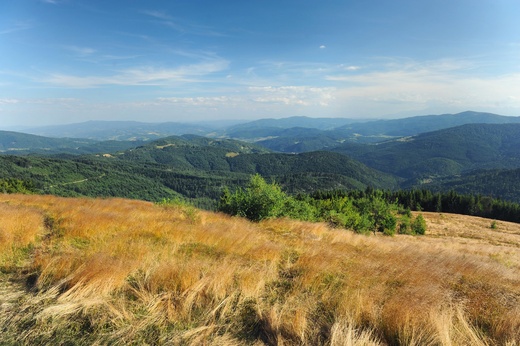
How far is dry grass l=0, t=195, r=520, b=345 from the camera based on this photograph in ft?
11.6

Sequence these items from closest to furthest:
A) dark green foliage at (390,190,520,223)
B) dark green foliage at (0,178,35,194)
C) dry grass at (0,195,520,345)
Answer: dry grass at (0,195,520,345)
dark green foliage at (0,178,35,194)
dark green foliage at (390,190,520,223)

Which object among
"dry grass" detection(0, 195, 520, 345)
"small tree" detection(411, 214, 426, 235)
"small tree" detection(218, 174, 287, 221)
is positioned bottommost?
"small tree" detection(411, 214, 426, 235)

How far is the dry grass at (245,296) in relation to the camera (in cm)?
354

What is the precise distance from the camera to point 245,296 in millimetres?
4500

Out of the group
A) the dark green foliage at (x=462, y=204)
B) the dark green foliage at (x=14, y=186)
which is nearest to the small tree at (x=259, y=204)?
the dark green foliage at (x=14, y=186)

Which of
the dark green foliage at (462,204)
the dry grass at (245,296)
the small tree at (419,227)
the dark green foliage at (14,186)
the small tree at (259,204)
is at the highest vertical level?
the dry grass at (245,296)

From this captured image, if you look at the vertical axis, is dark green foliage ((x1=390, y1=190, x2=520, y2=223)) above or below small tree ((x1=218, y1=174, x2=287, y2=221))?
below

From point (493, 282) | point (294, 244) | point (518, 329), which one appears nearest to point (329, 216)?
point (294, 244)

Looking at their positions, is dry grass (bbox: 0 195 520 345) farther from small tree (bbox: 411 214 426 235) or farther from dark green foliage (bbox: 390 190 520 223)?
dark green foliage (bbox: 390 190 520 223)

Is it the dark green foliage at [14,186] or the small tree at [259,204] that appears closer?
the small tree at [259,204]

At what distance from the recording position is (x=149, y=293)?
4488mm

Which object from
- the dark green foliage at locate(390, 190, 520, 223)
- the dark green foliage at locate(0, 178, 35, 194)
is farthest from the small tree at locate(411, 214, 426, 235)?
the dark green foliage at locate(0, 178, 35, 194)

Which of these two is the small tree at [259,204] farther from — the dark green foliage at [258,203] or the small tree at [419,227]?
the small tree at [419,227]

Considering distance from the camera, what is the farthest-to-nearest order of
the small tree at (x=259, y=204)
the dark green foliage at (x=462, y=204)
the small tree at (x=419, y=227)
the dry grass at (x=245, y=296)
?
the dark green foliage at (x=462, y=204) < the small tree at (x=419, y=227) < the small tree at (x=259, y=204) < the dry grass at (x=245, y=296)
